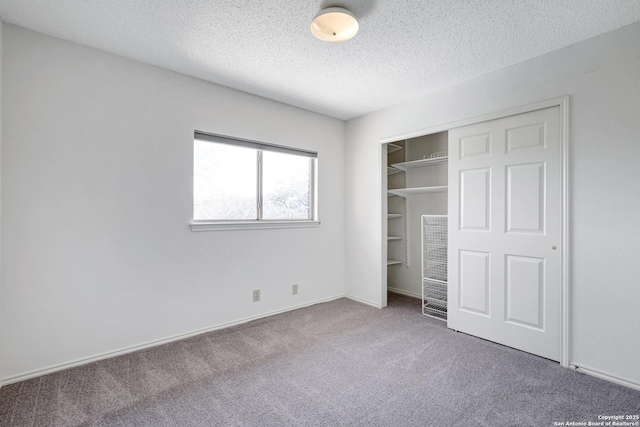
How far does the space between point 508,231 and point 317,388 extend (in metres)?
Result: 2.09

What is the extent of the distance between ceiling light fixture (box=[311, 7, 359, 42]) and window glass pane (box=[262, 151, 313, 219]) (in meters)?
1.68

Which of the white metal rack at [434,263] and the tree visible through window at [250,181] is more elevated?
the tree visible through window at [250,181]

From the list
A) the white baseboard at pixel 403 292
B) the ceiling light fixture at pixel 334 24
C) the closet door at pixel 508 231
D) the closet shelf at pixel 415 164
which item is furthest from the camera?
the white baseboard at pixel 403 292

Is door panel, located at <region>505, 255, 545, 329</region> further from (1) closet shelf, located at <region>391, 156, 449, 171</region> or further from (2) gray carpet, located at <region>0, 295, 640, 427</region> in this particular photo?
(1) closet shelf, located at <region>391, 156, 449, 171</region>

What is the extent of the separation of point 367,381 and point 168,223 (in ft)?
7.00

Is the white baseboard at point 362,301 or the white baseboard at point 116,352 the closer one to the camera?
the white baseboard at point 116,352

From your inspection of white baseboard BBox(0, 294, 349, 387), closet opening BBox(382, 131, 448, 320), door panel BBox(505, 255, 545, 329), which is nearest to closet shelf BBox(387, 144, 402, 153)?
closet opening BBox(382, 131, 448, 320)

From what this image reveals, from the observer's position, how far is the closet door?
238 centimetres

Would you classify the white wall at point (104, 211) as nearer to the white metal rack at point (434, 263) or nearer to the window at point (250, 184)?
the window at point (250, 184)

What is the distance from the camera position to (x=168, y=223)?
2693 millimetres

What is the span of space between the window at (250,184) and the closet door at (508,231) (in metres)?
1.76

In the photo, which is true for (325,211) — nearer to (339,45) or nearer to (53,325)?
(339,45)

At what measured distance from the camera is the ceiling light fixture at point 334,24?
1828 millimetres

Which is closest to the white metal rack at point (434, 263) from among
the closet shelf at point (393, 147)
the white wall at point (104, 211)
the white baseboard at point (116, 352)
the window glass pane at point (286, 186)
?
the closet shelf at point (393, 147)
